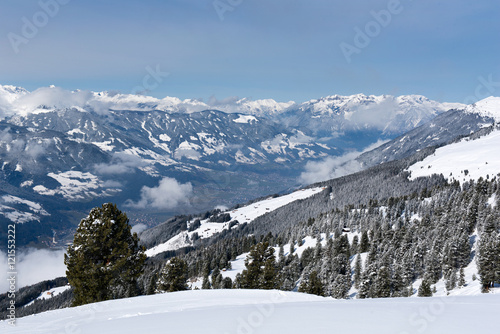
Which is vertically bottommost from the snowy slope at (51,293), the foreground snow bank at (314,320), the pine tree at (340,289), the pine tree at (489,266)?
the snowy slope at (51,293)

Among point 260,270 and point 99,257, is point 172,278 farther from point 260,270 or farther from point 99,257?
point 99,257

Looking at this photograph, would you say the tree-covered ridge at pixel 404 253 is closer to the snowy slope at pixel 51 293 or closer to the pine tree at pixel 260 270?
the pine tree at pixel 260 270

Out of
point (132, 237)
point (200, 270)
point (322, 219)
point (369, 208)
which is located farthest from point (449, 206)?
point (132, 237)

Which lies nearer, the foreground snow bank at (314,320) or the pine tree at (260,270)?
the foreground snow bank at (314,320)

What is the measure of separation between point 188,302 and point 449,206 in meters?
104

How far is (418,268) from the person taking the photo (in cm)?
6650

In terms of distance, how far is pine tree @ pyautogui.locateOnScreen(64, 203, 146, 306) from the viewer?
91.1ft

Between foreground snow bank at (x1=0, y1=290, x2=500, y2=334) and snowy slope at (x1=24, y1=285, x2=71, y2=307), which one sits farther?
snowy slope at (x1=24, y1=285, x2=71, y2=307)

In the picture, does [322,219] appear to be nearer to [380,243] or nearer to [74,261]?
[380,243]

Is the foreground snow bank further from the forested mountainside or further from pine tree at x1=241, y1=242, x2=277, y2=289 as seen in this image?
the forested mountainside

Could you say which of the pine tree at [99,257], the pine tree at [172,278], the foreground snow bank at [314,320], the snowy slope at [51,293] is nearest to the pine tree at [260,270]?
the pine tree at [172,278]

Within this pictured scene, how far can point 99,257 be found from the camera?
94.1ft

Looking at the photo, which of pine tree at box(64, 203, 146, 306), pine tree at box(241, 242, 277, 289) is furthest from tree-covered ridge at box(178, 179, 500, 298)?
pine tree at box(64, 203, 146, 306)

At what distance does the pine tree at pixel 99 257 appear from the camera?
1093 inches
